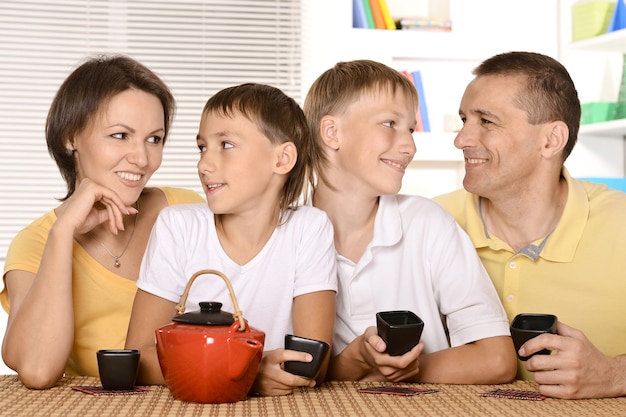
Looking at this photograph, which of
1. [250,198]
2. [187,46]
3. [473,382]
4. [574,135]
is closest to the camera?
[473,382]

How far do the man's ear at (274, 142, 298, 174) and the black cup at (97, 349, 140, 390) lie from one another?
1.75 ft

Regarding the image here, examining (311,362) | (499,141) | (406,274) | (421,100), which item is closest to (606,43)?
(421,100)

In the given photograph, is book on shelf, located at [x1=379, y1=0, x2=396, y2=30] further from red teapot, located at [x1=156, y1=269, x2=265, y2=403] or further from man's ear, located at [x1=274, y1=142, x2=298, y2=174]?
red teapot, located at [x1=156, y1=269, x2=265, y2=403]

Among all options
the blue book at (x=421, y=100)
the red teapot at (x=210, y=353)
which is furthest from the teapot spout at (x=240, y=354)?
the blue book at (x=421, y=100)

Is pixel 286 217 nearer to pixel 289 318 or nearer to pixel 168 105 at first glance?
pixel 289 318

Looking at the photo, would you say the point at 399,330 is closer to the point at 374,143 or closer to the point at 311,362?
the point at 311,362

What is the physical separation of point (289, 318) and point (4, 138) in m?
3.67

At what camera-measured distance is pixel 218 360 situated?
125cm

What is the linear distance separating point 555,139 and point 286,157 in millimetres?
796

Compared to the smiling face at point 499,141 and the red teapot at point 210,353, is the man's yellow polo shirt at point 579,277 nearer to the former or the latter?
the smiling face at point 499,141

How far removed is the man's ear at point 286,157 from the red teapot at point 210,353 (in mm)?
497

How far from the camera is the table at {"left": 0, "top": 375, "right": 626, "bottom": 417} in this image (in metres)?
1.23

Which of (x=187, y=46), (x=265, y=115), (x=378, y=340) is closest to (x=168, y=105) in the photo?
(x=265, y=115)

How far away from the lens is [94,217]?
70.0 inches
